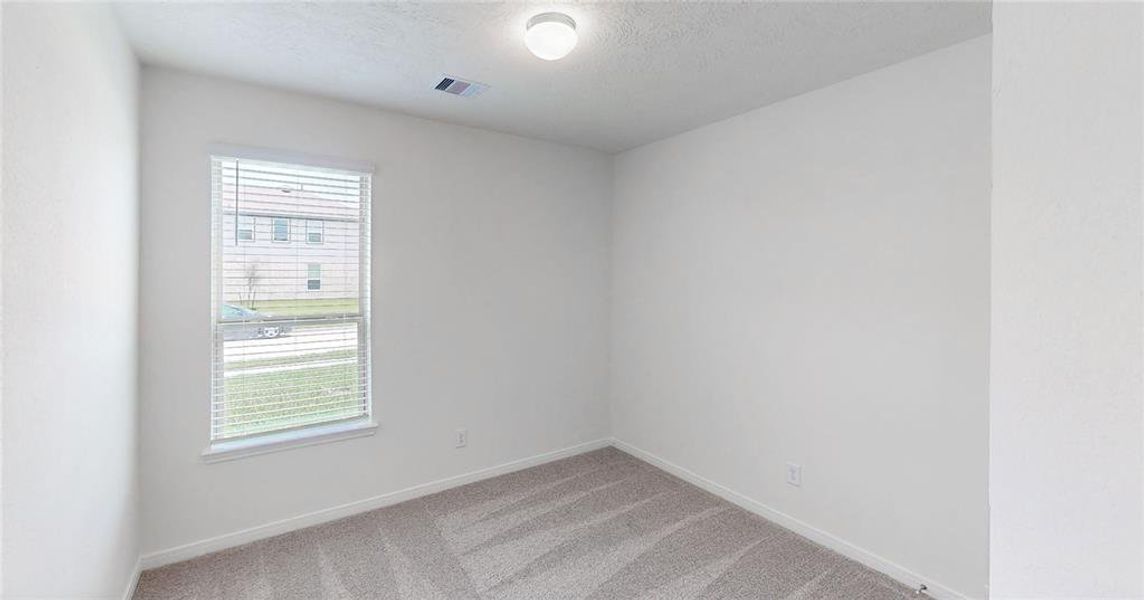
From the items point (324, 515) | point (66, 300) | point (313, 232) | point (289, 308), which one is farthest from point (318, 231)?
point (324, 515)

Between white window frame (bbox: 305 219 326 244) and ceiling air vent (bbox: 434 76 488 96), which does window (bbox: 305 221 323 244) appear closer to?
white window frame (bbox: 305 219 326 244)

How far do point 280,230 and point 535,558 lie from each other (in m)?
→ 2.30

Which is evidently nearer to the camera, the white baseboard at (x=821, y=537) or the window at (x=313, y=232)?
the white baseboard at (x=821, y=537)

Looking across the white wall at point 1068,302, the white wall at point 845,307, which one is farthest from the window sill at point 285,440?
the white wall at point 1068,302

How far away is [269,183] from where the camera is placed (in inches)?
108

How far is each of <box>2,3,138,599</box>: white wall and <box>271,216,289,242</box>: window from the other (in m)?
0.66

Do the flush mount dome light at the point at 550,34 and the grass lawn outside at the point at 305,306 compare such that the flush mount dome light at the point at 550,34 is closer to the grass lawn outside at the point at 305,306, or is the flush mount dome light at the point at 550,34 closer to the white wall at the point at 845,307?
the white wall at the point at 845,307

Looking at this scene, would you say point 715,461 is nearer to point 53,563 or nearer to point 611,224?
point 611,224

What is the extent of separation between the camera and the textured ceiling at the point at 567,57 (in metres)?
1.93

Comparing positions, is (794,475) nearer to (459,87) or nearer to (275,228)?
(459,87)

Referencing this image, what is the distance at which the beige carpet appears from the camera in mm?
2287

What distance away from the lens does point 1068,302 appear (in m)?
0.68

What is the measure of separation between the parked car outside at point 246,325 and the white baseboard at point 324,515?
1.06 m

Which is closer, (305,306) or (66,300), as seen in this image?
(66,300)
